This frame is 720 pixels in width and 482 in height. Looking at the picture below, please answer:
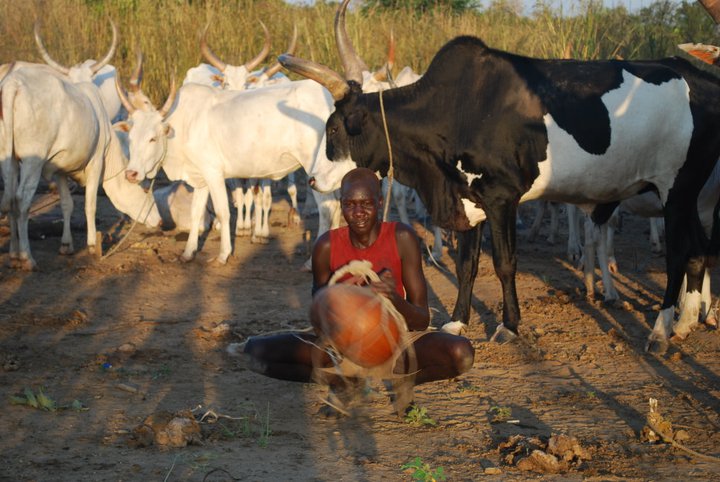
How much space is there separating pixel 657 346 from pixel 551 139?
1570 millimetres

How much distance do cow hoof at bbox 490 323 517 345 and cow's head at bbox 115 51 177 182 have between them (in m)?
4.34

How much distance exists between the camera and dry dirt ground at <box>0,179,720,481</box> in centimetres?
428

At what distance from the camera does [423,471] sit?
160 inches

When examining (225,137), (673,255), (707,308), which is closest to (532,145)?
(673,255)

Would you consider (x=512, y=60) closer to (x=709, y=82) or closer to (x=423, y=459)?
(x=709, y=82)

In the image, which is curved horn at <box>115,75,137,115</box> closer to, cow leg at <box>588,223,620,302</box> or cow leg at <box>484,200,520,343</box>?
cow leg at <box>484,200,520,343</box>

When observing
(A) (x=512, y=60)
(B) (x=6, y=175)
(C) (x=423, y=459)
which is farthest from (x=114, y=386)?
(B) (x=6, y=175)

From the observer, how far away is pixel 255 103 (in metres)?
9.52

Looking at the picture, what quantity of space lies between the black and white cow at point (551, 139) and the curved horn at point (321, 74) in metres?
0.03

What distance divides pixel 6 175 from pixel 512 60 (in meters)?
4.85

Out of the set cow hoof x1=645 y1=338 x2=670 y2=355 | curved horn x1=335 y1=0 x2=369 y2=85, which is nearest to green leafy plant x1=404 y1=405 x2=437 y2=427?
cow hoof x1=645 y1=338 x2=670 y2=355

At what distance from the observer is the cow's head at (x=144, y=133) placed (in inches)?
369

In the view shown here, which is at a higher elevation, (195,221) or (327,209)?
(327,209)

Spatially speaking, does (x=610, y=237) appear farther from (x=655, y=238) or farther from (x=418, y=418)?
(x=418, y=418)
